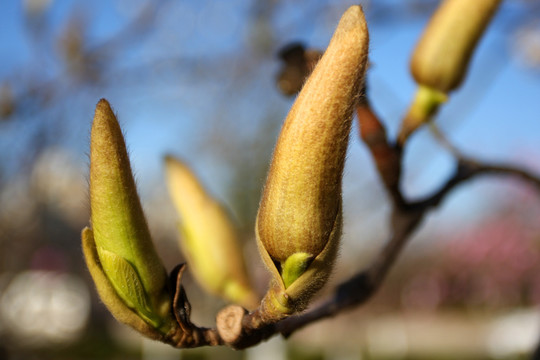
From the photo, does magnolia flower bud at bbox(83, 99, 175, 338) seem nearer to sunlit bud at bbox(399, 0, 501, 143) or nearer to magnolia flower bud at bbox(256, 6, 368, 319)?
magnolia flower bud at bbox(256, 6, 368, 319)

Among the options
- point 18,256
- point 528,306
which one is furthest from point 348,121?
point 528,306

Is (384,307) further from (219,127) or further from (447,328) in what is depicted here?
(219,127)

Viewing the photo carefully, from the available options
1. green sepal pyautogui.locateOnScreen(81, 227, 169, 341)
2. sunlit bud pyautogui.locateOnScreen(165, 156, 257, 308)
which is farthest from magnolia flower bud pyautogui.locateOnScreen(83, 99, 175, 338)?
sunlit bud pyautogui.locateOnScreen(165, 156, 257, 308)

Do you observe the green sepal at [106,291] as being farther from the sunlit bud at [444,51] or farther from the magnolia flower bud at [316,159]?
the sunlit bud at [444,51]

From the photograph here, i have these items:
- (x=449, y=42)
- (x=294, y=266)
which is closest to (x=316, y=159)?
(x=294, y=266)

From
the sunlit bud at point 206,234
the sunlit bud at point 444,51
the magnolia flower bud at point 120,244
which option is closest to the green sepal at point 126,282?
the magnolia flower bud at point 120,244
